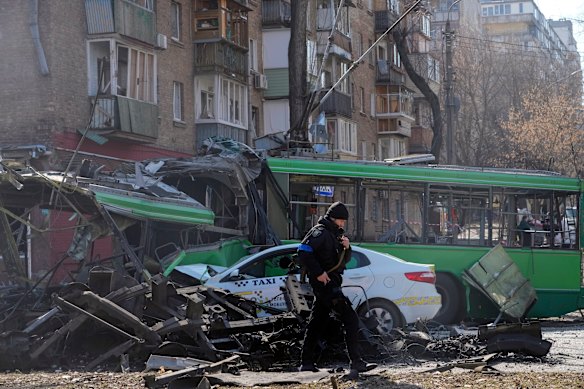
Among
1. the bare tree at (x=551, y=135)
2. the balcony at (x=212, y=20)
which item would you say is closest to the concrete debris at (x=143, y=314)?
the balcony at (x=212, y=20)

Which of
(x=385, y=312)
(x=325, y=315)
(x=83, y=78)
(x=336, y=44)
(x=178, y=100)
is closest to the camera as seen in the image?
(x=325, y=315)

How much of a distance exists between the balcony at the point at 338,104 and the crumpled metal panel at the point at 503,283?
→ 27.5 meters

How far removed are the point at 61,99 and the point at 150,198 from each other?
483 inches

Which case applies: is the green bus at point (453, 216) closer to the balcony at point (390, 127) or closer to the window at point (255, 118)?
the window at point (255, 118)

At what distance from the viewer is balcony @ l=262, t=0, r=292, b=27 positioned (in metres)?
42.4

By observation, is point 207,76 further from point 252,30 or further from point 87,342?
point 87,342

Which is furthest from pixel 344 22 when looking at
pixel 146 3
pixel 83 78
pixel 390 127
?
pixel 83 78

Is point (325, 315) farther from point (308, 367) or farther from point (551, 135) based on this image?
point (551, 135)

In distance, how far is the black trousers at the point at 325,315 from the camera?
423 inches

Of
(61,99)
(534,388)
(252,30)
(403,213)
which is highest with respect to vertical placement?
(252,30)

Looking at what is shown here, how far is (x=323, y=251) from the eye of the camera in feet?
35.3

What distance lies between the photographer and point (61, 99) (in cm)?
2691

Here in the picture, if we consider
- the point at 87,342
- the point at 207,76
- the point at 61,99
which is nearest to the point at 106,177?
the point at 87,342

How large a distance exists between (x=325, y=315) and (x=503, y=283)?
8414mm
